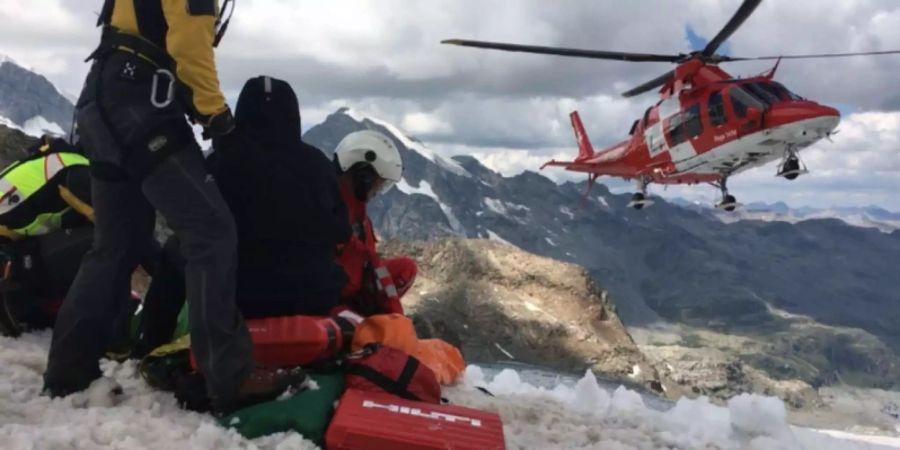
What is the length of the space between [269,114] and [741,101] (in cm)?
2196

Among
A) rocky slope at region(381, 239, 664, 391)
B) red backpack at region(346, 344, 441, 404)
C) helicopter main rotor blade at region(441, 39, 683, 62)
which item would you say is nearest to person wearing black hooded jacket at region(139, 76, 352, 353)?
red backpack at region(346, 344, 441, 404)

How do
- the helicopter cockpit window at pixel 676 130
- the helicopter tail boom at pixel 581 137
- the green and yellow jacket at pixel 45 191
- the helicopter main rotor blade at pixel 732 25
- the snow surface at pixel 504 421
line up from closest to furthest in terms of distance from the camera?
the snow surface at pixel 504 421 → the green and yellow jacket at pixel 45 191 → the helicopter main rotor blade at pixel 732 25 → the helicopter cockpit window at pixel 676 130 → the helicopter tail boom at pixel 581 137

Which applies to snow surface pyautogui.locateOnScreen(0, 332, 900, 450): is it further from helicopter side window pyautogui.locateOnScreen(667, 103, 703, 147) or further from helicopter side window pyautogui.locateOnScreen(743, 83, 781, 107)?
helicopter side window pyautogui.locateOnScreen(667, 103, 703, 147)

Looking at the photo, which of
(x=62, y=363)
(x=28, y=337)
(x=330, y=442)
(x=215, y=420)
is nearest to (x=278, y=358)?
(x=215, y=420)

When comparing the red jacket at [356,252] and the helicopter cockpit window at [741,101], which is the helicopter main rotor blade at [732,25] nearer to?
the helicopter cockpit window at [741,101]

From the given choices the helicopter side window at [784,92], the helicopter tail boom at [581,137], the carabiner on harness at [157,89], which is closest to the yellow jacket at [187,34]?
the carabiner on harness at [157,89]

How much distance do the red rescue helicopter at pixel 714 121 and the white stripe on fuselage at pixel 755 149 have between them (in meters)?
0.03

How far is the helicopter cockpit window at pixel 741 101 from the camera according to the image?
23.6 m

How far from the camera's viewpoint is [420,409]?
4.62 metres

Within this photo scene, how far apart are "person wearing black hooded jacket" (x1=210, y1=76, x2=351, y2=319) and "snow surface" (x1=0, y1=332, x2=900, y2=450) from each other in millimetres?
1042

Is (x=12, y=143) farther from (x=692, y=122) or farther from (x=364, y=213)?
(x=692, y=122)

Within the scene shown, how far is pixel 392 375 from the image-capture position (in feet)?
16.5

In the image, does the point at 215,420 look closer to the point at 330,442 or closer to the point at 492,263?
the point at 330,442

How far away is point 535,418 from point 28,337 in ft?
16.4
